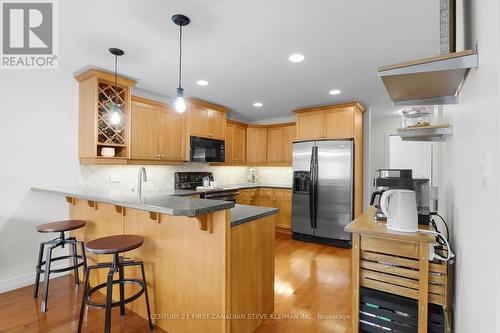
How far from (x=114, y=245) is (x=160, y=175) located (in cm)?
240

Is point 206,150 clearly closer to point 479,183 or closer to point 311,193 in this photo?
point 311,193

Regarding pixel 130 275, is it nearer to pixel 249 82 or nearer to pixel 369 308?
pixel 369 308

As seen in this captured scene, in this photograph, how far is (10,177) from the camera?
2.70m

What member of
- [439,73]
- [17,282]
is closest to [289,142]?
[439,73]

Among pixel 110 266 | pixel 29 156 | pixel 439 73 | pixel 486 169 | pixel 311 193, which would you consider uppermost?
pixel 439 73

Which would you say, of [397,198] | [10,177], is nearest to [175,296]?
[397,198]

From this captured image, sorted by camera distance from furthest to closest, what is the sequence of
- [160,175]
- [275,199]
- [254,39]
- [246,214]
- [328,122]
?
[275,199] < [328,122] < [160,175] < [254,39] < [246,214]

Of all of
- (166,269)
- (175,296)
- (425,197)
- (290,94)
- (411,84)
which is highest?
(290,94)

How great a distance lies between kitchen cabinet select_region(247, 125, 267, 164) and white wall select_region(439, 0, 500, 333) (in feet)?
14.4

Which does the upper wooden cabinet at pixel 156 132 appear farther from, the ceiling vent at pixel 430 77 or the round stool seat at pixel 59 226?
the ceiling vent at pixel 430 77

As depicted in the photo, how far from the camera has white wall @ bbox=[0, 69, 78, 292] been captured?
2.68m

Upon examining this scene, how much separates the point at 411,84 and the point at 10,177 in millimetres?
3691

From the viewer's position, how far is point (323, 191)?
14.1 ft

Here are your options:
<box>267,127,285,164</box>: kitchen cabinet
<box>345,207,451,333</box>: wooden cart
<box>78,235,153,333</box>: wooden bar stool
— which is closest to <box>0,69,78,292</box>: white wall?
<box>78,235,153,333</box>: wooden bar stool
